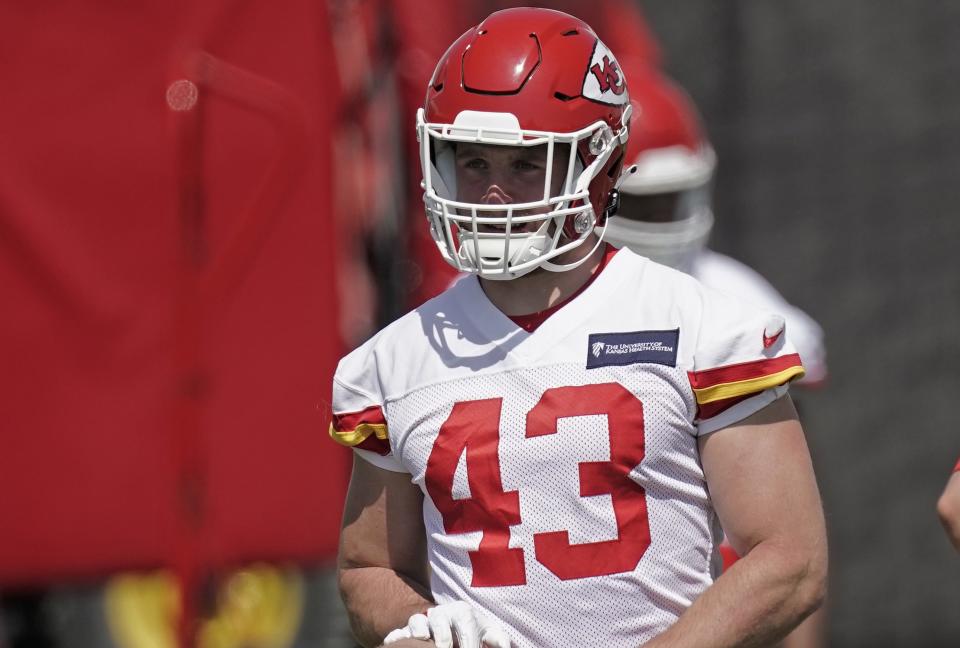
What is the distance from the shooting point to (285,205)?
5.06 metres

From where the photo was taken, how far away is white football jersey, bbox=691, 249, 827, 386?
3.87 meters

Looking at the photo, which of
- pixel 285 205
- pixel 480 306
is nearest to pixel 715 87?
pixel 285 205

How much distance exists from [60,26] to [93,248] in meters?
0.61

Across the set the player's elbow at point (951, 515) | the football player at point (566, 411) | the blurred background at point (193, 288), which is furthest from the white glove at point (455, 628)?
the blurred background at point (193, 288)

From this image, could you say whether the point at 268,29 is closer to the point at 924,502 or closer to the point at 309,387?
the point at 309,387

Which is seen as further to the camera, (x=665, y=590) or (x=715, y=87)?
(x=715, y=87)

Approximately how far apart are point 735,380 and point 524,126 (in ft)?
1.58

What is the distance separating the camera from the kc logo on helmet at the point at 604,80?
2652 mm

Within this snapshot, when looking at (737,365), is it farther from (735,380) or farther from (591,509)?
(591,509)

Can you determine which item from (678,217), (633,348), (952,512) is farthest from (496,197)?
(678,217)

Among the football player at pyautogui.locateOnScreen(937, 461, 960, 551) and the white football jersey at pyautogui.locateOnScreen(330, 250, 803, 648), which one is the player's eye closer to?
the white football jersey at pyautogui.locateOnScreen(330, 250, 803, 648)

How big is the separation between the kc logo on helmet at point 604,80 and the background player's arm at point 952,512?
807 millimetres

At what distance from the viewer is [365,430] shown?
270 cm

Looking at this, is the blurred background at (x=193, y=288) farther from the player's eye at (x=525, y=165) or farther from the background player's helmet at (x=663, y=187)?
the player's eye at (x=525, y=165)
